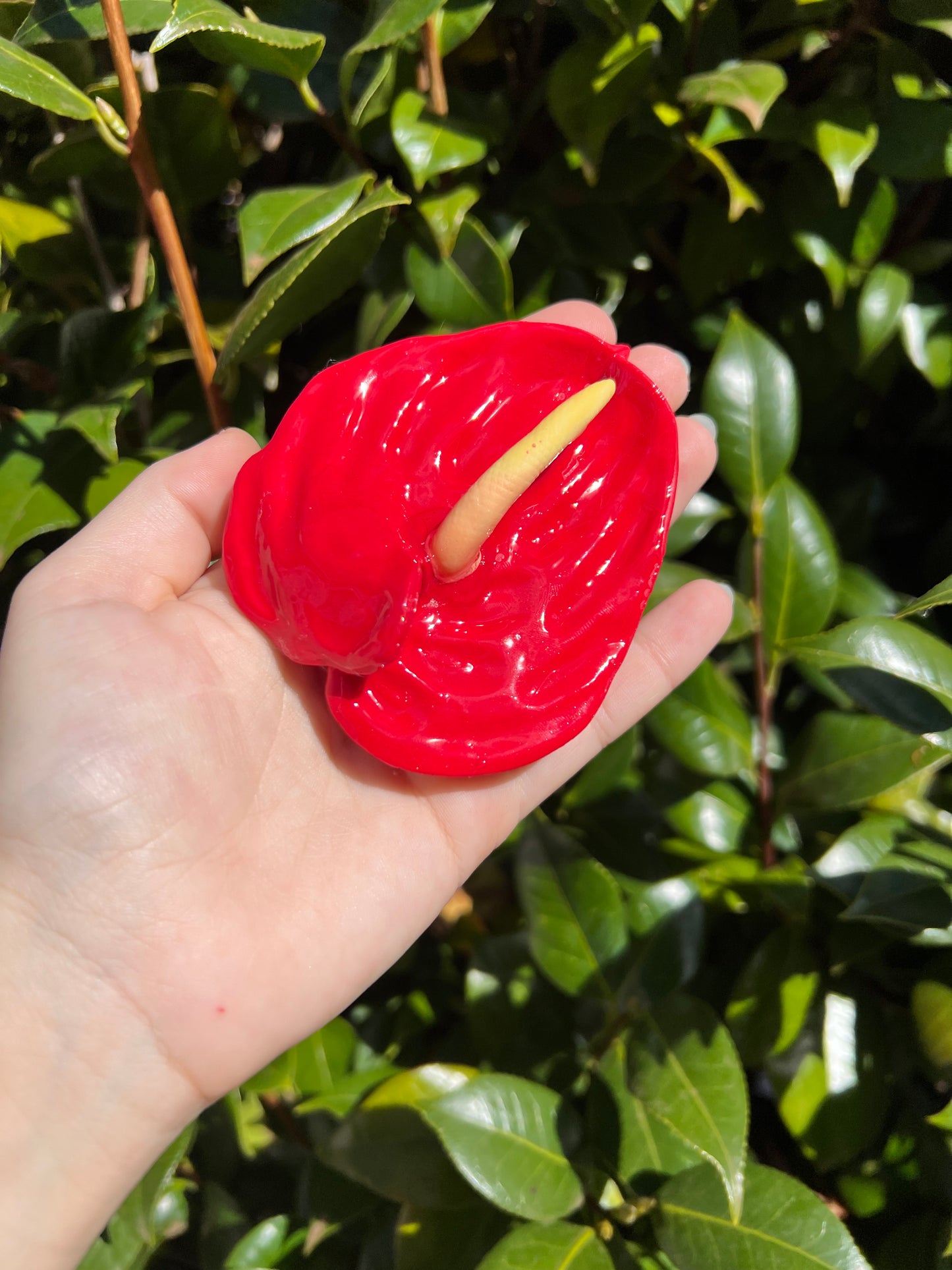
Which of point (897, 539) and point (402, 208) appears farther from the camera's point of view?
point (897, 539)

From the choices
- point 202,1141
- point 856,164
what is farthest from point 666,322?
point 202,1141

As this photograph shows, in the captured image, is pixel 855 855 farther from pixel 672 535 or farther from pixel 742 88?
pixel 742 88

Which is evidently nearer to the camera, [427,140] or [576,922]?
[427,140]

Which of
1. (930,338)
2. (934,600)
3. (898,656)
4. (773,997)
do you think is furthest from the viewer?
(930,338)

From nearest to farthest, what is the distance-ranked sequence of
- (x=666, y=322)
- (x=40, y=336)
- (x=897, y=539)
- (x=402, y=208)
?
(x=402, y=208), (x=40, y=336), (x=666, y=322), (x=897, y=539)

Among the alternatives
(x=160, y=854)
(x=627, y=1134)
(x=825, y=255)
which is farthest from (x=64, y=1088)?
(x=825, y=255)

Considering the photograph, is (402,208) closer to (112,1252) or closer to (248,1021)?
(248,1021)

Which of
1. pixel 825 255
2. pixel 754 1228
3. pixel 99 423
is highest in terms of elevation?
pixel 99 423

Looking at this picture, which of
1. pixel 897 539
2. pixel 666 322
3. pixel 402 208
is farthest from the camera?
pixel 897 539
